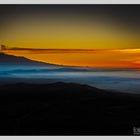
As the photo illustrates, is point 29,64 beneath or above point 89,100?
above

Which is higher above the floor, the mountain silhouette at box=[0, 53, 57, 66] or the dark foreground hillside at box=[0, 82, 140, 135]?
the mountain silhouette at box=[0, 53, 57, 66]

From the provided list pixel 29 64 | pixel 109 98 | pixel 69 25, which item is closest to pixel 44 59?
pixel 29 64

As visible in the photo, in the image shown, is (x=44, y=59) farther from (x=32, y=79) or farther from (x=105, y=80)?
(x=105, y=80)

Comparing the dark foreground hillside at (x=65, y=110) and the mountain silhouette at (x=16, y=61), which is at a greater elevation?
the mountain silhouette at (x=16, y=61)

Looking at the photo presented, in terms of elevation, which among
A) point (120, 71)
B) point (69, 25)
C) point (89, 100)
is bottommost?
point (89, 100)

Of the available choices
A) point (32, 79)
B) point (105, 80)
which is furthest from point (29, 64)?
point (105, 80)

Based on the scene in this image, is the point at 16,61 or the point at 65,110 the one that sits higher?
the point at 16,61

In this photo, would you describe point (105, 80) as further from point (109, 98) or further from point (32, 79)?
point (32, 79)
